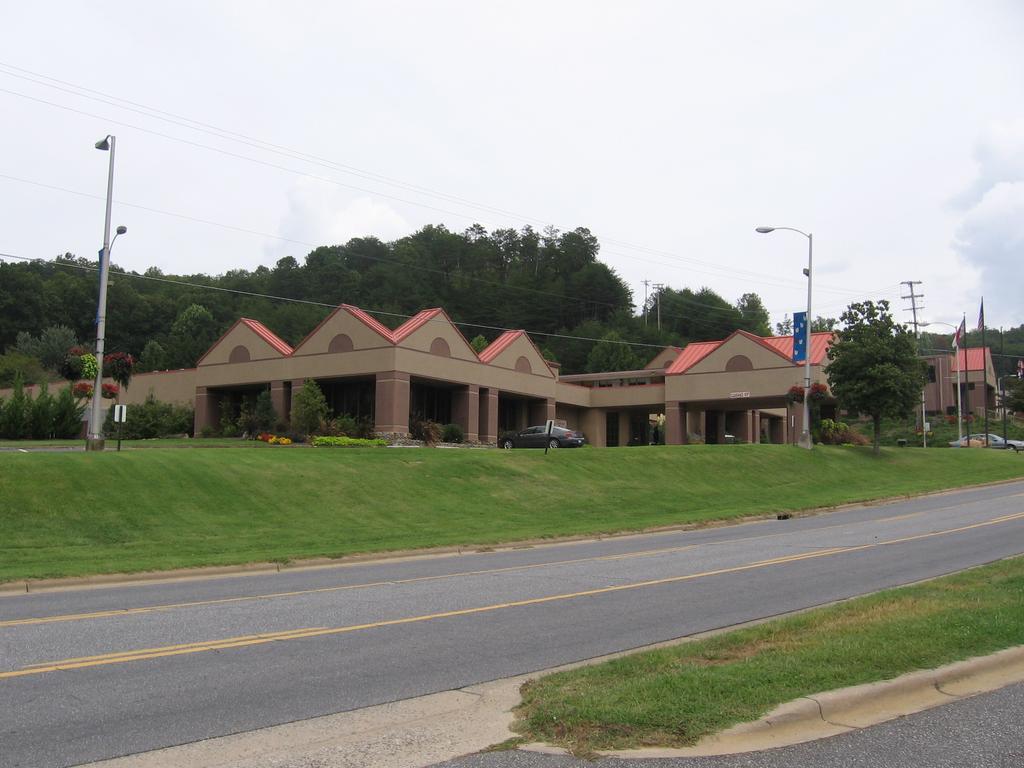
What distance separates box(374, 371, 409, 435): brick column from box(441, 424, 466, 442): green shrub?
9.67ft

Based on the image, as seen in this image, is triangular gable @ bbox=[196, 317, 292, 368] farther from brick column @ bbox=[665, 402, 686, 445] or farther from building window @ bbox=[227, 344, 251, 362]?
brick column @ bbox=[665, 402, 686, 445]

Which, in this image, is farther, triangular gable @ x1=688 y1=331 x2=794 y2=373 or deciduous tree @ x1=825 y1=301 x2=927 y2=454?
triangular gable @ x1=688 y1=331 x2=794 y2=373

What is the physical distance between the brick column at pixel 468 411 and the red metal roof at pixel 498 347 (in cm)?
227

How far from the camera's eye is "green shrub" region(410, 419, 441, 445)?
160ft

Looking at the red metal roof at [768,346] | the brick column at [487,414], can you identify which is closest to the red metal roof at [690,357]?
the red metal roof at [768,346]

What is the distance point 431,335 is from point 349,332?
441 centimetres

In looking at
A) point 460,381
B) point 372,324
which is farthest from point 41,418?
point 460,381

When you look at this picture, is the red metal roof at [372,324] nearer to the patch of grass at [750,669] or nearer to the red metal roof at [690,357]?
the red metal roof at [690,357]

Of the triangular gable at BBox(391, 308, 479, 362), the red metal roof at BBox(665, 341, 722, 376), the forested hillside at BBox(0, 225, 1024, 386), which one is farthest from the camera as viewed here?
the forested hillside at BBox(0, 225, 1024, 386)

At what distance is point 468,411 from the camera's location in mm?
52219

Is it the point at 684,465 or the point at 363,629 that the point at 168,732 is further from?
the point at 684,465

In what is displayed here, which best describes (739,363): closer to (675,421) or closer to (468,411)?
(675,421)

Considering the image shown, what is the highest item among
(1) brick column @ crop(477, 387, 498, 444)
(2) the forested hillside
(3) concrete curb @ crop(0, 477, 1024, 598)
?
Result: (2) the forested hillside

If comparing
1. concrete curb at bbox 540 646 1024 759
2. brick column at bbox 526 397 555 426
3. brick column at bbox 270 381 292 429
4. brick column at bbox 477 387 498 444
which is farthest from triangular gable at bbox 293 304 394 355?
concrete curb at bbox 540 646 1024 759
